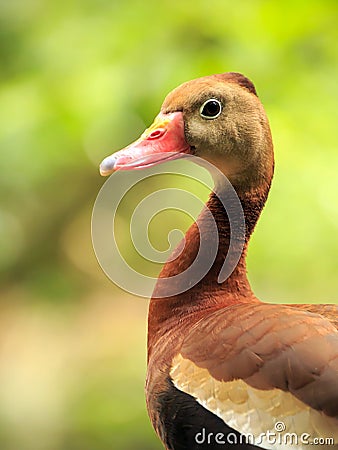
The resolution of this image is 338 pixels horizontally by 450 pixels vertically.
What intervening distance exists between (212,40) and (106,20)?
23 cm

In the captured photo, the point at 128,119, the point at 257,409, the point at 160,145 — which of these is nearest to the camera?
the point at 257,409

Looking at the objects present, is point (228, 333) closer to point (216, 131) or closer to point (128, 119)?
point (216, 131)

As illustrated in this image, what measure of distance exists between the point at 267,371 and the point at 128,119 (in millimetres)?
800

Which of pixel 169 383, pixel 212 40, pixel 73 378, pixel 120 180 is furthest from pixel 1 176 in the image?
pixel 169 383

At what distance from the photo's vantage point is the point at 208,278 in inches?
47.3

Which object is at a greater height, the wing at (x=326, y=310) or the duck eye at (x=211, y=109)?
the duck eye at (x=211, y=109)

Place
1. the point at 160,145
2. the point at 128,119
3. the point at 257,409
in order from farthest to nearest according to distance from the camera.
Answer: the point at 128,119 → the point at 160,145 → the point at 257,409

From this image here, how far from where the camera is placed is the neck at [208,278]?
119 centimetres

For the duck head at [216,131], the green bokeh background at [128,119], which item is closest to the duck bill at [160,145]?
the duck head at [216,131]

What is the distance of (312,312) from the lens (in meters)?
1.11

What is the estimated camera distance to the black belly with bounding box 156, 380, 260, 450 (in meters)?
1.04

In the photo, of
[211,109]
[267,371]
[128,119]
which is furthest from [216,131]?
[128,119]

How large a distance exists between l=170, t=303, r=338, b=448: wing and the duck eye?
0.26m

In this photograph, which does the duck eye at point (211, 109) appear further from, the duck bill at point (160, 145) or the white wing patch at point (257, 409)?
the white wing patch at point (257, 409)
